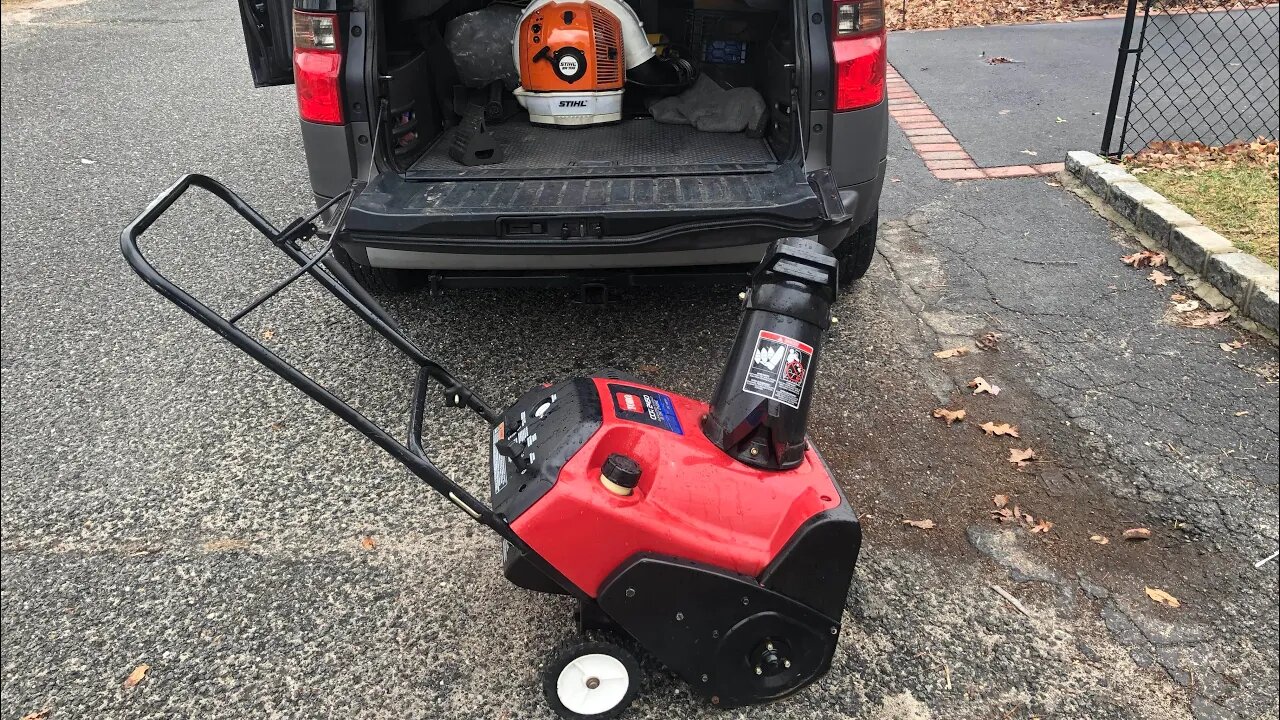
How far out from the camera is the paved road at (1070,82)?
5562mm

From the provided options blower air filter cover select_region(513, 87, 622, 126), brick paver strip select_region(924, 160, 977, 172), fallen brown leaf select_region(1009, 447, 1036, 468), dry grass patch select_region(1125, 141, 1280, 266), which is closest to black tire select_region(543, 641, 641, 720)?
fallen brown leaf select_region(1009, 447, 1036, 468)

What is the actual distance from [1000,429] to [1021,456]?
0.14 meters

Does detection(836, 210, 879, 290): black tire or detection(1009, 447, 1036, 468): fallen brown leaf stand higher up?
detection(836, 210, 879, 290): black tire

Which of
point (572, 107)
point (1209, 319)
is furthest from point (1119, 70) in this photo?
point (572, 107)

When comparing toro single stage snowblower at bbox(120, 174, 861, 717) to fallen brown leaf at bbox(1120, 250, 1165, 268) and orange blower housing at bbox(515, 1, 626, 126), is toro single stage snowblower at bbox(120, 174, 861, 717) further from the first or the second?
fallen brown leaf at bbox(1120, 250, 1165, 268)

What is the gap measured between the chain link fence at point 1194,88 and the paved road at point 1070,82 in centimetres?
2

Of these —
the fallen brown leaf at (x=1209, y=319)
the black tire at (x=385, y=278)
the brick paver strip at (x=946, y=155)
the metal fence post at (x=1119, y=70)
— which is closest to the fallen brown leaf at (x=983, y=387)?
the fallen brown leaf at (x=1209, y=319)

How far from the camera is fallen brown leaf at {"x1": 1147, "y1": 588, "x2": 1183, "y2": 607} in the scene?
2.21m

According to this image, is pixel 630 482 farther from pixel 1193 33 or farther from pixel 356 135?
pixel 1193 33

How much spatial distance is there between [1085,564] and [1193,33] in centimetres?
775

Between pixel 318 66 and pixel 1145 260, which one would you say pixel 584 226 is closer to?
pixel 318 66

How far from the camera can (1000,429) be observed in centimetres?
284

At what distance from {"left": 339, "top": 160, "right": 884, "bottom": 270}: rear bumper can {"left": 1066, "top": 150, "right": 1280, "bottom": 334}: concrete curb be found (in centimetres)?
185

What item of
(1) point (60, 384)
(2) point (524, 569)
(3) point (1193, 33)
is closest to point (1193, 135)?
(3) point (1193, 33)
